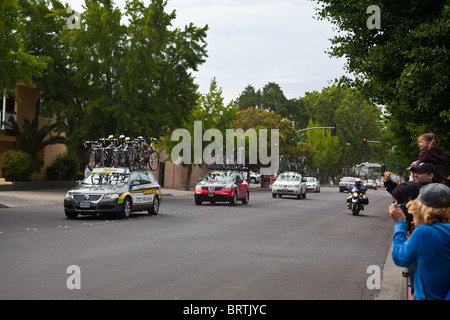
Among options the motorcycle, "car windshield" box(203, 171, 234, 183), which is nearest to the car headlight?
the motorcycle

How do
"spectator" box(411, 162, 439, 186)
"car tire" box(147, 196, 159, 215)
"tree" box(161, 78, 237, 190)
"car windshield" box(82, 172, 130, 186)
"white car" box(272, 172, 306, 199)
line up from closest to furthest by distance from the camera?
1. "spectator" box(411, 162, 439, 186)
2. "car windshield" box(82, 172, 130, 186)
3. "car tire" box(147, 196, 159, 215)
4. "white car" box(272, 172, 306, 199)
5. "tree" box(161, 78, 237, 190)

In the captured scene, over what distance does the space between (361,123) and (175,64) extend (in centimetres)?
7808

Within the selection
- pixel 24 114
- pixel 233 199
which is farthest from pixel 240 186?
pixel 24 114

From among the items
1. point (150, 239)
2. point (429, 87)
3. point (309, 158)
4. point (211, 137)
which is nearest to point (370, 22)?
point (429, 87)

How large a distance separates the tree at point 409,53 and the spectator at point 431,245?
912cm

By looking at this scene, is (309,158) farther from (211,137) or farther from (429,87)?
(429,87)

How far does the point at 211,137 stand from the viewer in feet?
156

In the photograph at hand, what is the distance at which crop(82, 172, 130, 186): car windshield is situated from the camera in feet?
62.5

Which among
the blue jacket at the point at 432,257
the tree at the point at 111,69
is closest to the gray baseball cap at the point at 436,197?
the blue jacket at the point at 432,257

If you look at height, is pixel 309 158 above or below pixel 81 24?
below

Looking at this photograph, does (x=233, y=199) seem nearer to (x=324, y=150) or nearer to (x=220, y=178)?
(x=220, y=178)

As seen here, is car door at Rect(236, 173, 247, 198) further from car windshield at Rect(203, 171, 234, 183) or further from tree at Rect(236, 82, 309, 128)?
tree at Rect(236, 82, 309, 128)

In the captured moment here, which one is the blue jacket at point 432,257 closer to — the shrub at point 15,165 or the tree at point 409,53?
the tree at point 409,53

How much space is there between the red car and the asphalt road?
31.3 feet
